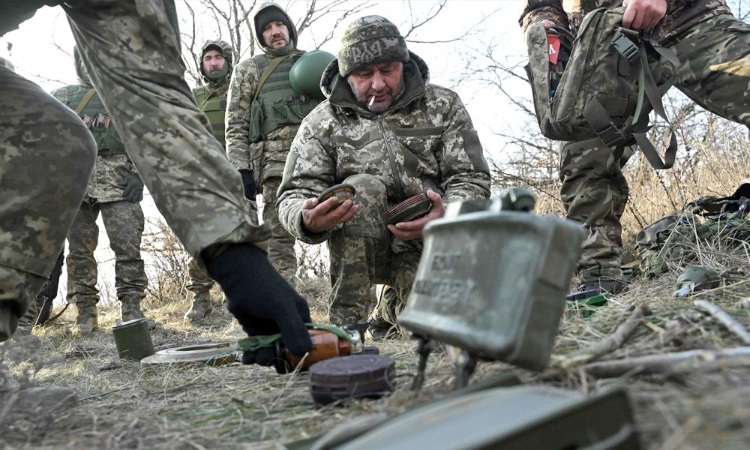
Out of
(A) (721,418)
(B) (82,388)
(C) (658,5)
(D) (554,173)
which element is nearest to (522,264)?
(A) (721,418)

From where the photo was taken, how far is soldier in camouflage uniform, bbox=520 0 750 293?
3086 millimetres

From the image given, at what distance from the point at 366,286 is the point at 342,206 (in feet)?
1.81

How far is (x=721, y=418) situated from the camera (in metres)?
0.95

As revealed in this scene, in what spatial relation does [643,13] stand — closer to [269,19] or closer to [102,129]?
[269,19]

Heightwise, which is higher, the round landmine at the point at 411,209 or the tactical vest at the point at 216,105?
the tactical vest at the point at 216,105

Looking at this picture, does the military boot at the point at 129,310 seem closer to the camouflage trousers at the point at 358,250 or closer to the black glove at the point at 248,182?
the black glove at the point at 248,182

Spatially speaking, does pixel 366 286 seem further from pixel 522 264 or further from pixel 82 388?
pixel 522 264

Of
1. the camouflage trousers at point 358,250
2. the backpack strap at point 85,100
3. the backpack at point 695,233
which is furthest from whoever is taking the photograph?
the backpack strap at point 85,100

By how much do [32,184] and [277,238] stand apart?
4127 mm

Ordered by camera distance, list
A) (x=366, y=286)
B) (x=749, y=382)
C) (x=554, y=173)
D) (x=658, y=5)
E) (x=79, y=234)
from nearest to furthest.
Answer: (x=749, y=382) < (x=658, y=5) < (x=366, y=286) < (x=79, y=234) < (x=554, y=173)

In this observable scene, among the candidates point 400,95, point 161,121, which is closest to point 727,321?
point 161,121

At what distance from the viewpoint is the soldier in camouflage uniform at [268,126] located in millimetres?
6184

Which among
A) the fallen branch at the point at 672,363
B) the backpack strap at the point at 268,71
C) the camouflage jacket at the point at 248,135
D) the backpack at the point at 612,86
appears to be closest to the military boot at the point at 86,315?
the camouflage jacket at the point at 248,135

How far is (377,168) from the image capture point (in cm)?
358
